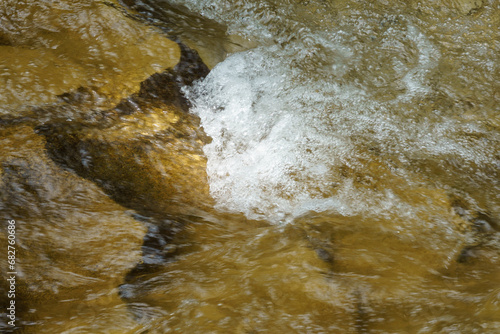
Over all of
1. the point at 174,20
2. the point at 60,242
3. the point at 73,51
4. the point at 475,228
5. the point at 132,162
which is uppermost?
the point at 174,20

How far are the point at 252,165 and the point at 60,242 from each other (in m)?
1.54

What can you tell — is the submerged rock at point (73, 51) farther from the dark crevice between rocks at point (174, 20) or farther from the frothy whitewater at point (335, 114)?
the frothy whitewater at point (335, 114)

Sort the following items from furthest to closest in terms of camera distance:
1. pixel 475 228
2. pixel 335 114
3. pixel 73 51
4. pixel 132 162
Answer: pixel 335 114 → pixel 73 51 → pixel 132 162 → pixel 475 228

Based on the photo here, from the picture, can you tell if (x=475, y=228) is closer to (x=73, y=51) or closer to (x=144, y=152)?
(x=144, y=152)

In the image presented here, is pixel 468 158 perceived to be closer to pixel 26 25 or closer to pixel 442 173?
pixel 442 173

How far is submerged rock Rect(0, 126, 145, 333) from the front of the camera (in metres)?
2.12

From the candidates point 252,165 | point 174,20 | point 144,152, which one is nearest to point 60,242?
point 144,152

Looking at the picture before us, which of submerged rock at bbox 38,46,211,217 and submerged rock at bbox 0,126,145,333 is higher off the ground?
submerged rock at bbox 38,46,211,217

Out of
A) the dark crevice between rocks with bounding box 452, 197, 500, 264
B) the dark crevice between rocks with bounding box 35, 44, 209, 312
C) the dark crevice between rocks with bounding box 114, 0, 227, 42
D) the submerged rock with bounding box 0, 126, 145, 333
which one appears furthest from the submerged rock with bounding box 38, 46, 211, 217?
the dark crevice between rocks with bounding box 452, 197, 500, 264

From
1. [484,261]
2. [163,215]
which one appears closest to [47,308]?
[163,215]

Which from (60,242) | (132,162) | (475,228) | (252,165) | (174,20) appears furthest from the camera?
(174,20)

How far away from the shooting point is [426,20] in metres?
4.98

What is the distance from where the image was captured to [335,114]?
3.87m

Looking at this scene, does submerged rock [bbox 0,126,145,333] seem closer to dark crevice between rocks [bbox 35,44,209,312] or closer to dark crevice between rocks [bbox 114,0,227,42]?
dark crevice between rocks [bbox 35,44,209,312]
